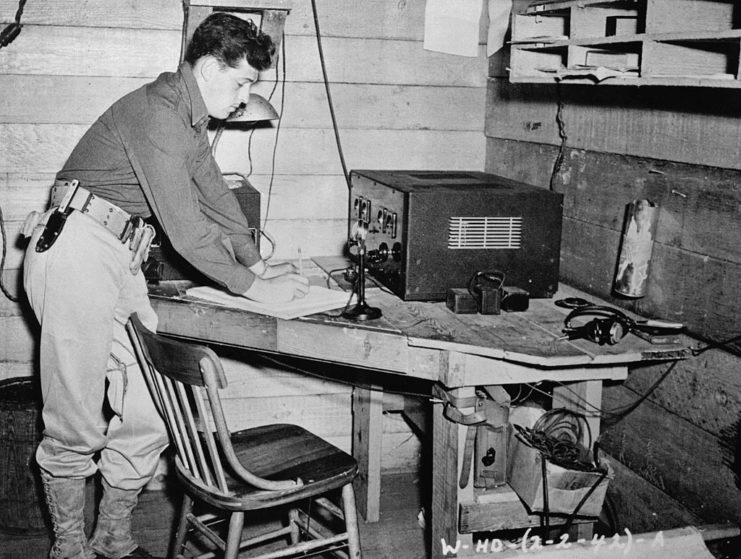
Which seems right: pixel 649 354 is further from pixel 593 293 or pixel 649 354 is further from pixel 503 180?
pixel 503 180

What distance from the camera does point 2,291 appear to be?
9.80 ft

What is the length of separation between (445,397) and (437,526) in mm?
395

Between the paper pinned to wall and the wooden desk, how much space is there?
127cm

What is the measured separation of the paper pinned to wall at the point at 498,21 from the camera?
10.4ft

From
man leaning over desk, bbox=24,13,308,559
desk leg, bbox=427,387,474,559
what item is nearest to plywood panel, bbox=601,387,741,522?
desk leg, bbox=427,387,474,559

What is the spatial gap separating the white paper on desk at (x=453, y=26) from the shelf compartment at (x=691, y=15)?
4.43 feet

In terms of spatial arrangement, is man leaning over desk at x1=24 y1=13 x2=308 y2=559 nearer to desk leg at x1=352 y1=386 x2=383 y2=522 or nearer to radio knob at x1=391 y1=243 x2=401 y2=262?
radio knob at x1=391 y1=243 x2=401 y2=262

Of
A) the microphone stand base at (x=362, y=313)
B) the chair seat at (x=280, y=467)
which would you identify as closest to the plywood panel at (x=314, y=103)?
the microphone stand base at (x=362, y=313)

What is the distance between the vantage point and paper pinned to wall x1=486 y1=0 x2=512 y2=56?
125 inches

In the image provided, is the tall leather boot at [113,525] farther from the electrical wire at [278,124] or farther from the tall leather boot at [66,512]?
the electrical wire at [278,124]

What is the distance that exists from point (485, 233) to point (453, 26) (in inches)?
47.8

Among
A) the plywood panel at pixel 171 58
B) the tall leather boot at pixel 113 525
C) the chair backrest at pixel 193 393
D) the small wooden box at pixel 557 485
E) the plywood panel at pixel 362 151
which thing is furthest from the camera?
the plywood panel at pixel 362 151

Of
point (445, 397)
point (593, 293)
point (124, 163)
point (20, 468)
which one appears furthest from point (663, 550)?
point (20, 468)

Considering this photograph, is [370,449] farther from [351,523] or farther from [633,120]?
[633,120]
